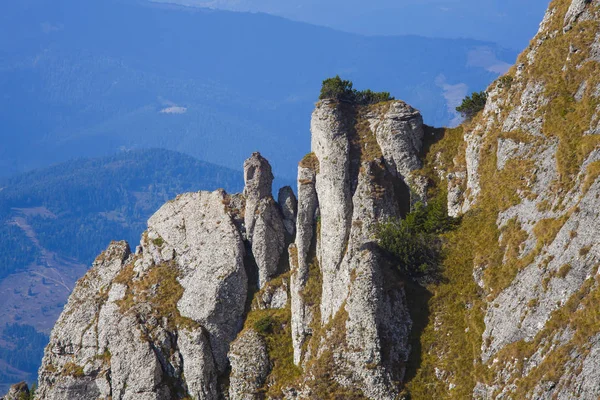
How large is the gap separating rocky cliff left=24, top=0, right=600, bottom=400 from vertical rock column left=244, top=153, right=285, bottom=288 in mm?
172

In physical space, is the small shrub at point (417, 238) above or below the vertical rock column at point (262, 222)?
below

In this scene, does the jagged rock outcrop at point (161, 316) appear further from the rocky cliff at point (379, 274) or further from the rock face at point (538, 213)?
the rock face at point (538, 213)

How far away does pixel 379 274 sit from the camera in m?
69.9

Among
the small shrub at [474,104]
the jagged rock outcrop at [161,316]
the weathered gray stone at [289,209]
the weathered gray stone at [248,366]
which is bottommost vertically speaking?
the weathered gray stone at [248,366]

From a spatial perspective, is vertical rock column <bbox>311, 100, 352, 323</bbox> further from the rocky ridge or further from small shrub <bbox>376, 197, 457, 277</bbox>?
small shrub <bbox>376, 197, 457, 277</bbox>

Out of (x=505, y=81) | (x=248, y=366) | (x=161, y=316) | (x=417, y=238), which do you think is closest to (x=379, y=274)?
(x=417, y=238)

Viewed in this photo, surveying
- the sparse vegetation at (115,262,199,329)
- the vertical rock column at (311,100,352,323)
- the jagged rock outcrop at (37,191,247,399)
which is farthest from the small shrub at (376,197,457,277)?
the sparse vegetation at (115,262,199,329)

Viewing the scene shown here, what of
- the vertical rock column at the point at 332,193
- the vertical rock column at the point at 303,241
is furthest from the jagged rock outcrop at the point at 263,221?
the vertical rock column at the point at 332,193

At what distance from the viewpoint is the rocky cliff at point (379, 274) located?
5972 cm

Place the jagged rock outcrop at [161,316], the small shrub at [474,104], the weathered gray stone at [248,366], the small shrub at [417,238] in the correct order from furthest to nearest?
1. the small shrub at [474,104]
2. the jagged rock outcrop at [161,316]
3. the weathered gray stone at [248,366]
4. the small shrub at [417,238]

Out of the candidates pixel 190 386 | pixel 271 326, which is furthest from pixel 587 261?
pixel 190 386

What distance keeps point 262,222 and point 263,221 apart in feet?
0.55

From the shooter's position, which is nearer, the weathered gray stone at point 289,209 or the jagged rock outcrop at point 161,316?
the jagged rock outcrop at point 161,316

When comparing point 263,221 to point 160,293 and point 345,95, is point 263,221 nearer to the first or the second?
point 160,293
